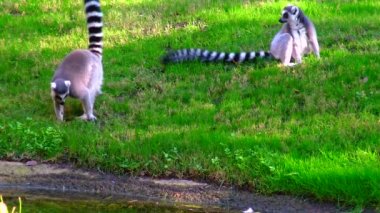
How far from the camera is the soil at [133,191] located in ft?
Result: 21.4

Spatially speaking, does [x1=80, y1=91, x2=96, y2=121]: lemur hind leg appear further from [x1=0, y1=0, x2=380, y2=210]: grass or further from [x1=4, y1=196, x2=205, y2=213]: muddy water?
[x1=4, y1=196, x2=205, y2=213]: muddy water

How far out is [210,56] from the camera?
378 inches

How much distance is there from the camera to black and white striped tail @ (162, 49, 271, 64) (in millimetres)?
9562

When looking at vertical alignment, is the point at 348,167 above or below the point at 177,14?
below

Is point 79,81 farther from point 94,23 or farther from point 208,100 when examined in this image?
point 208,100

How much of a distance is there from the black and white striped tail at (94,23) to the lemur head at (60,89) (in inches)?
49.0

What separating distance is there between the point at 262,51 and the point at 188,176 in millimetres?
3186

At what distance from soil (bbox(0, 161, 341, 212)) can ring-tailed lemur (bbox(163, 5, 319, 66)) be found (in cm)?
287

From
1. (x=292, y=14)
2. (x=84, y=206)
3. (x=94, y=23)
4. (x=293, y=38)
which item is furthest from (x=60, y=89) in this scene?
(x=292, y=14)

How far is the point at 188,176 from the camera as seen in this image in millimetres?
7039

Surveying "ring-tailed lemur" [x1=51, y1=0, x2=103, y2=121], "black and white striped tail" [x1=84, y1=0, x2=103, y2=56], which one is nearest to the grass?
"ring-tailed lemur" [x1=51, y1=0, x2=103, y2=121]

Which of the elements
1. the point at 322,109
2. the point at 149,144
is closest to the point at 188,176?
the point at 149,144

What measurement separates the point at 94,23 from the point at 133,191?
3.02 meters

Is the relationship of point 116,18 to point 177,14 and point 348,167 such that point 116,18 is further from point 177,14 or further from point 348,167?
point 348,167
